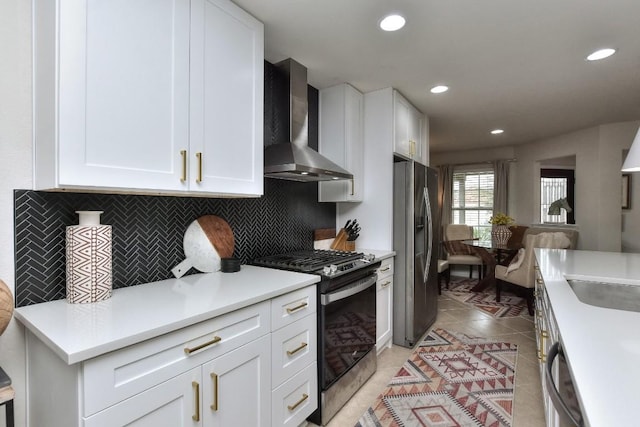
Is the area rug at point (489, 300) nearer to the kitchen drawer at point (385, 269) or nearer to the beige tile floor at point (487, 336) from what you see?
the beige tile floor at point (487, 336)

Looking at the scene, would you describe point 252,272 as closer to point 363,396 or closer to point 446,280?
point 363,396

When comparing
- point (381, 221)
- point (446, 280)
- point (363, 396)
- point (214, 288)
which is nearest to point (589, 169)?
point (446, 280)

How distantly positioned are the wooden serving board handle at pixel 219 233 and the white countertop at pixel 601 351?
1676 mm

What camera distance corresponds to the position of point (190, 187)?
4.87ft

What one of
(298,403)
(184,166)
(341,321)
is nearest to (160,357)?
(184,166)

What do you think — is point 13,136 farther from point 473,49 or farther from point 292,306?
point 473,49

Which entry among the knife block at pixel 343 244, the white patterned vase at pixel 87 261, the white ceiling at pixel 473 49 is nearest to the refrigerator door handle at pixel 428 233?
the knife block at pixel 343 244

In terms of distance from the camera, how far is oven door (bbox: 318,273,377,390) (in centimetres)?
183

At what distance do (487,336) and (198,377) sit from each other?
2986 millimetres

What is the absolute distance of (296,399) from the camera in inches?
65.9

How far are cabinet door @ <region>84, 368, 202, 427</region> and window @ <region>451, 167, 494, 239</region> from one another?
579 cm

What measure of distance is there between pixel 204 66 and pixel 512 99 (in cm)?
306

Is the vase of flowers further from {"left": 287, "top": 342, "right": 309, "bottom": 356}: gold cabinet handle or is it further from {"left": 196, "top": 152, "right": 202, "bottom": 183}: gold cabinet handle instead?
{"left": 196, "top": 152, "right": 202, "bottom": 183}: gold cabinet handle

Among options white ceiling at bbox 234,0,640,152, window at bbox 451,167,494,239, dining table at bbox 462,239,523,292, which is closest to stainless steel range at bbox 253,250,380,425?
white ceiling at bbox 234,0,640,152
